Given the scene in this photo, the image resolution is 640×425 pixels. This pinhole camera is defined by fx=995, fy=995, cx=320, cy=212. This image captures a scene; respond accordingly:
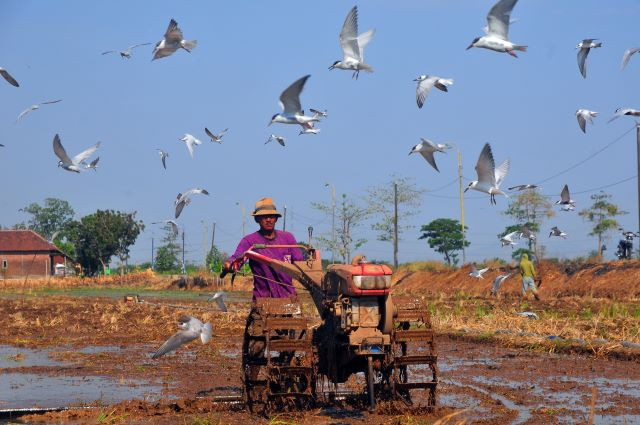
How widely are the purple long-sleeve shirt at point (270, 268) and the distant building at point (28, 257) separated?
81.3 meters

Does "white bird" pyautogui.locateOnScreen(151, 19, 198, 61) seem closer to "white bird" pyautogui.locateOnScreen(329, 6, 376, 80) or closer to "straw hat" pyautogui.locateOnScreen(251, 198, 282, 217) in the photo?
"white bird" pyautogui.locateOnScreen(329, 6, 376, 80)

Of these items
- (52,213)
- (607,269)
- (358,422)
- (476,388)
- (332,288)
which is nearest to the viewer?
(358,422)

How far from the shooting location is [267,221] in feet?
34.2

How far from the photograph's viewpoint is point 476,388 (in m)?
11.4

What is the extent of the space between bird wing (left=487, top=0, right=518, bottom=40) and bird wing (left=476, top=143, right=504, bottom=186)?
1.72 meters

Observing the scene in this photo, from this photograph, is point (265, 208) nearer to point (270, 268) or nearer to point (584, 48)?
point (270, 268)

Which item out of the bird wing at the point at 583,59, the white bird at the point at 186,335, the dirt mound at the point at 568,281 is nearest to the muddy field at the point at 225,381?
the white bird at the point at 186,335

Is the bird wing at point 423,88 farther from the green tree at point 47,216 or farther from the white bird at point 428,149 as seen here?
the green tree at point 47,216

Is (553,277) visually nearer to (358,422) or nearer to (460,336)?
(460,336)

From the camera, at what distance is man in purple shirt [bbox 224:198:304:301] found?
33.7 feet

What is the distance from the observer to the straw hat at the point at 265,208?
1037 cm

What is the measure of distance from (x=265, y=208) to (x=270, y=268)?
0.64 m

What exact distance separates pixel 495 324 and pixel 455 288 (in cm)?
2744

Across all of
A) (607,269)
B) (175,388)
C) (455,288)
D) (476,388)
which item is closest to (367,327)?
(476,388)
